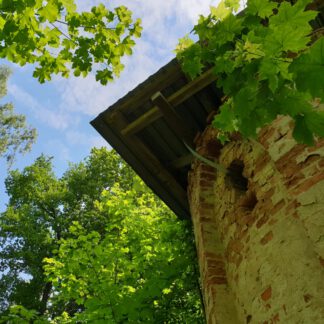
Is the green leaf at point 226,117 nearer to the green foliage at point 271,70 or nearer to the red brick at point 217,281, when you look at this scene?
the green foliage at point 271,70

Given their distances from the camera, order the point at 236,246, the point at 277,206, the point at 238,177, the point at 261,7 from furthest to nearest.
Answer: the point at 238,177, the point at 236,246, the point at 277,206, the point at 261,7

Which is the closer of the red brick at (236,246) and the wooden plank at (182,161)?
the red brick at (236,246)

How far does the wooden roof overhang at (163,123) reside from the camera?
17.2ft

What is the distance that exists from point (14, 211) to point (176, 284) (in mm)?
13319

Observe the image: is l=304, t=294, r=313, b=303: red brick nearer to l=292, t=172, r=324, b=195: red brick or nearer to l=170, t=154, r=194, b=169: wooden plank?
l=292, t=172, r=324, b=195: red brick

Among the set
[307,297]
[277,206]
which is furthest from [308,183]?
[307,297]

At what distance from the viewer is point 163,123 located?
5.77 meters

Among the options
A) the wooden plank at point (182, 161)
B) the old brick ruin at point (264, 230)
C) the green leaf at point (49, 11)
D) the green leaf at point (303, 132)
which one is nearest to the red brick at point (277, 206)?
the old brick ruin at point (264, 230)

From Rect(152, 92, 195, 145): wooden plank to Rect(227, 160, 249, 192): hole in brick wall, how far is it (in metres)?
0.96

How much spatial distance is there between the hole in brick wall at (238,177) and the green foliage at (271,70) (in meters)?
2.54

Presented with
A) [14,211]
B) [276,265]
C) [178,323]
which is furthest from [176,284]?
[14,211]

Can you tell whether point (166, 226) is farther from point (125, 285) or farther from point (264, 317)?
point (264, 317)

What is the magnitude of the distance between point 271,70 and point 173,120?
3485mm

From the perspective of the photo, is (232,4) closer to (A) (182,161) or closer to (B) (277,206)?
(B) (277,206)
